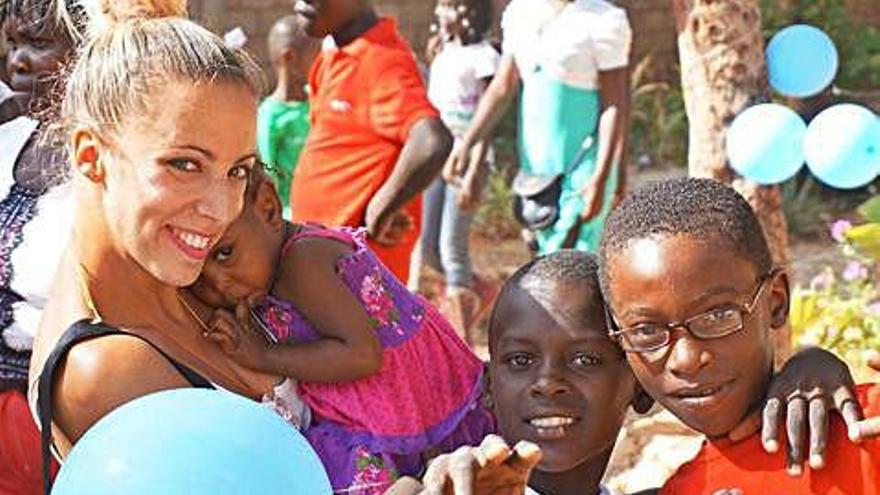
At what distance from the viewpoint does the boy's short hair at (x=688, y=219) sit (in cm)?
251

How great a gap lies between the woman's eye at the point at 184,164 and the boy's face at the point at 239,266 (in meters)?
0.28

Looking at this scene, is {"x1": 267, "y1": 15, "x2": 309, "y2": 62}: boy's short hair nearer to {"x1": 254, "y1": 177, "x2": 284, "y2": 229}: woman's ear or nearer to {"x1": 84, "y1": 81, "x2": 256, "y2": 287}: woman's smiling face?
{"x1": 254, "y1": 177, "x2": 284, "y2": 229}: woman's ear

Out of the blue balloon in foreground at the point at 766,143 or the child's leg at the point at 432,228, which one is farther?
the child's leg at the point at 432,228

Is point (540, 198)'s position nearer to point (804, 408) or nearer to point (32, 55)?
point (32, 55)

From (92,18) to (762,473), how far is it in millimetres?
1242

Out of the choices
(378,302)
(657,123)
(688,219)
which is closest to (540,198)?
(378,302)

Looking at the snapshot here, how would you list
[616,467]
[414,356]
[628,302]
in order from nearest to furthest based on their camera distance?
[628,302] → [414,356] → [616,467]

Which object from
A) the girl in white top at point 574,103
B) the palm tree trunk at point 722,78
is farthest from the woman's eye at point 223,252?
the girl in white top at point 574,103

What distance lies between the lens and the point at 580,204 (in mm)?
5941

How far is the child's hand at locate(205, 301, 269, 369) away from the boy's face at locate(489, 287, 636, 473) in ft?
1.28

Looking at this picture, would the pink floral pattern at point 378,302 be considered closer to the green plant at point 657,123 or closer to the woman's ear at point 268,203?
the woman's ear at point 268,203

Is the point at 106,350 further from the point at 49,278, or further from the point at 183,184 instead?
the point at 49,278


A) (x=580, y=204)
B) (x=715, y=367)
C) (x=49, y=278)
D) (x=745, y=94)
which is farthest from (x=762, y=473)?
(x=580, y=204)

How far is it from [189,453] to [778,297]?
3.35ft
